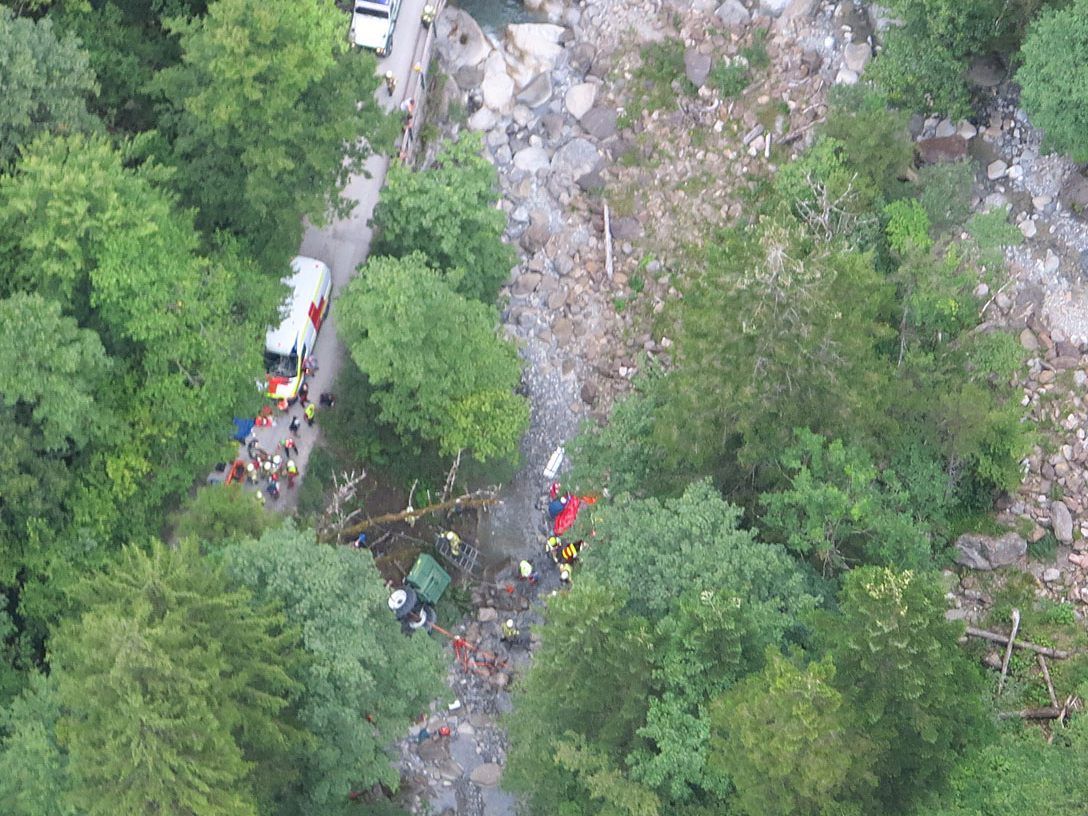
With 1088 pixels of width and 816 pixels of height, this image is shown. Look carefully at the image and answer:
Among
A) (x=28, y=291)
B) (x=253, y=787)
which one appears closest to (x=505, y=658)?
(x=253, y=787)

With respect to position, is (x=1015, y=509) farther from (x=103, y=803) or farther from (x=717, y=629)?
(x=103, y=803)

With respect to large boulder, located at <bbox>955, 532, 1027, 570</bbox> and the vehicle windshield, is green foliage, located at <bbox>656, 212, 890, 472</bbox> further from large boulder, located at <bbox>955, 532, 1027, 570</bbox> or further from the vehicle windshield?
the vehicle windshield

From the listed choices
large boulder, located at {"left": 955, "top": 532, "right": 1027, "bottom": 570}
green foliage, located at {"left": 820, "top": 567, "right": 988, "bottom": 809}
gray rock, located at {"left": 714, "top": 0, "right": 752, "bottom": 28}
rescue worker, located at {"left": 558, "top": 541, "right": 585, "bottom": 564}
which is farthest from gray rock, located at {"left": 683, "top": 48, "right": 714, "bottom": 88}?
green foliage, located at {"left": 820, "top": 567, "right": 988, "bottom": 809}

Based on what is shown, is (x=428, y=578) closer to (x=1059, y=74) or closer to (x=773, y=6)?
(x=1059, y=74)

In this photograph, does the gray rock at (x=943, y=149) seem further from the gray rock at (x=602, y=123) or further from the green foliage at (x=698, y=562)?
the green foliage at (x=698, y=562)

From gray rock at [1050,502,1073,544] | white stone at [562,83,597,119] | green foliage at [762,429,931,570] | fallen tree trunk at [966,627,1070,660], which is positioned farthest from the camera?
white stone at [562,83,597,119]

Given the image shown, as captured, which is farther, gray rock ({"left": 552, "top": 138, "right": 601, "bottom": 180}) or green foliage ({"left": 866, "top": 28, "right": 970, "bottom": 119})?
gray rock ({"left": 552, "top": 138, "right": 601, "bottom": 180})

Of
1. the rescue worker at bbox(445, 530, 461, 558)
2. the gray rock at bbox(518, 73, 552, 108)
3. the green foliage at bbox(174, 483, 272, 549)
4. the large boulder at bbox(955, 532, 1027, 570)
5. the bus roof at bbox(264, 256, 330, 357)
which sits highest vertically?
the gray rock at bbox(518, 73, 552, 108)

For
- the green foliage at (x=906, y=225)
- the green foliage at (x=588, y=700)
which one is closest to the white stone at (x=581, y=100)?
the green foliage at (x=906, y=225)

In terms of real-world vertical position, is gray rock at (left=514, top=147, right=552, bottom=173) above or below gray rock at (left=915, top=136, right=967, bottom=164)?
below
